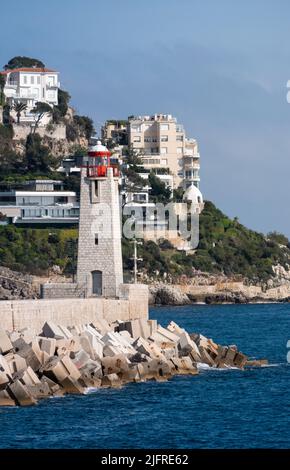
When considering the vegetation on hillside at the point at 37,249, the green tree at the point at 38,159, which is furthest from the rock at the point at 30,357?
the green tree at the point at 38,159

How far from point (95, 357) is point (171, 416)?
3.82 metres

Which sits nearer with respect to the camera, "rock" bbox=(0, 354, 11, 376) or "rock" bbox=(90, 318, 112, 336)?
"rock" bbox=(0, 354, 11, 376)

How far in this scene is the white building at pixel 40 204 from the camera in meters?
101

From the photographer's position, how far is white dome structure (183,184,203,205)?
10969 centimetres

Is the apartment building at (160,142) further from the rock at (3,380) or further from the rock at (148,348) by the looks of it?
the rock at (3,380)

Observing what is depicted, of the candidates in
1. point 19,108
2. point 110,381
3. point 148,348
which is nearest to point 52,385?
point 110,381

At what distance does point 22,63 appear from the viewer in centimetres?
12925

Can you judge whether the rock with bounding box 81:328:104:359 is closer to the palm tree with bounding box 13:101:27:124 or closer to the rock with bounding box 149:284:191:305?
the rock with bounding box 149:284:191:305

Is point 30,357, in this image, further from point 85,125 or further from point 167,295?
point 85,125

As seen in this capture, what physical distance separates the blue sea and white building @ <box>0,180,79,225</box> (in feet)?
189

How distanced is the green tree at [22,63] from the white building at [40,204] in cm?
2604

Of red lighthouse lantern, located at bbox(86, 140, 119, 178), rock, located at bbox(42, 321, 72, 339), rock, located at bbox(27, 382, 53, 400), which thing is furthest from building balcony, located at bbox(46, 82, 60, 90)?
rock, located at bbox(27, 382, 53, 400)

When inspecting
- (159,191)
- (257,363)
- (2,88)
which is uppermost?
(2,88)
